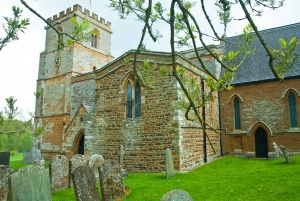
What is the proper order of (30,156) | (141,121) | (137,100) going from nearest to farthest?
(141,121), (137,100), (30,156)

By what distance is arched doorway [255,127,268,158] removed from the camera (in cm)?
1542

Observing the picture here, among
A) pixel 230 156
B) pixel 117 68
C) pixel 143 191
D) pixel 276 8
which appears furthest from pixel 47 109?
pixel 276 8

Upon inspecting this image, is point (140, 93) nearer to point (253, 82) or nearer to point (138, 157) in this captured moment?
point (138, 157)

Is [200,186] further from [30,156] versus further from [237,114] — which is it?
[30,156]

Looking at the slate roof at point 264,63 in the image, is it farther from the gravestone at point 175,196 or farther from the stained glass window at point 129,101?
the gravestone at point 175,196

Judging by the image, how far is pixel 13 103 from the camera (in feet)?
16.2

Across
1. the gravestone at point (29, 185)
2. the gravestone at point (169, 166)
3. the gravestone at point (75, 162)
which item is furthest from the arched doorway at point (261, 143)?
the gravestone at point (29, 185)

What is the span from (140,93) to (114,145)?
305cm

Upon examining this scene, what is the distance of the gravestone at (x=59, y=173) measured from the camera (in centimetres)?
855

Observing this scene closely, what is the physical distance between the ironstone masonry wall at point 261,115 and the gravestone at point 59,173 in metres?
10.9

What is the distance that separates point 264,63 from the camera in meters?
16.9

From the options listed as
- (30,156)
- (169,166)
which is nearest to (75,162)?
(169,166)

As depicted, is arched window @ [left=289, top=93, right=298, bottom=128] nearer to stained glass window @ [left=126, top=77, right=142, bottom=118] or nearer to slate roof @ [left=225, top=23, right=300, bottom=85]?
slate roof @ [left=225, top=23, right=300, bottom=85]

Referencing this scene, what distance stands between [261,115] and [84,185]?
1293 cm
